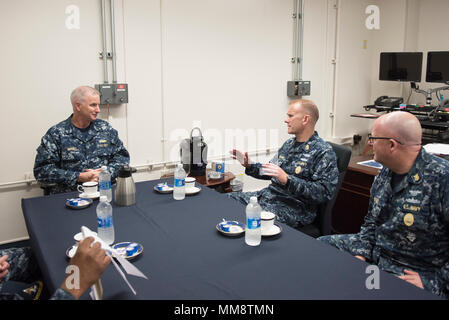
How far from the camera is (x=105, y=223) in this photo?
177 cm

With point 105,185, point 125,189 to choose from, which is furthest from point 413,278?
point 105,185

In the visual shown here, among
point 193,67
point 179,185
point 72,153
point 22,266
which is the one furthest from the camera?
point 193,67

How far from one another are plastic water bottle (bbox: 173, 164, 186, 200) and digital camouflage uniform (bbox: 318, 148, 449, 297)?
1138 millimetres

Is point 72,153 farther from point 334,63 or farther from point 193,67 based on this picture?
point 334,63

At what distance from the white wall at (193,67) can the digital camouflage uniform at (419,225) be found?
2.64 meters

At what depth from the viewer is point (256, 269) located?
1557 millimetres

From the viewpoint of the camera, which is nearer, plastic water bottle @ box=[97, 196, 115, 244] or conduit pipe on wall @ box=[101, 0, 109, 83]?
plastic water bottle @ box=[97, 196, 115, 244]

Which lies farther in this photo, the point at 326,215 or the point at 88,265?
the point at 326,215

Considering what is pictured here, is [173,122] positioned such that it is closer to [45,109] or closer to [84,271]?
[45,109]

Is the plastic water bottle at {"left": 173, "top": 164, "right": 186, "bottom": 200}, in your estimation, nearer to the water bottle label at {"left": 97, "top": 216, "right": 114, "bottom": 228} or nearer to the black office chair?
the water bottle label at {"left": 97, "top": 216, "right": 114, "bottom": 228}

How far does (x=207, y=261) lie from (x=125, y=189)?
2.97 feet

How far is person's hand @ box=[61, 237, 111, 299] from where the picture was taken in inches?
52.6

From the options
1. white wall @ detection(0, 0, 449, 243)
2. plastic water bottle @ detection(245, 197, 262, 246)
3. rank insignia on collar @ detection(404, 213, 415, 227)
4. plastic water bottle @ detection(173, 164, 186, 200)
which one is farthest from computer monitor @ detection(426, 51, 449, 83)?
plastic water bottle @ detection(245, 197, 262, 246)
